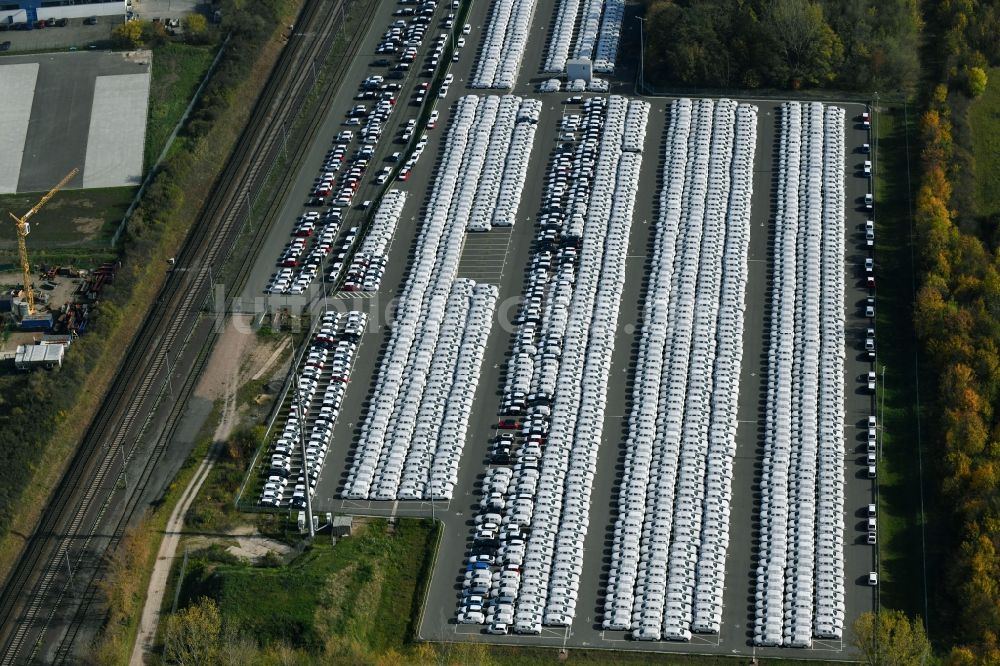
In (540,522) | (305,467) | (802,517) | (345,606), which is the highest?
(802,517)

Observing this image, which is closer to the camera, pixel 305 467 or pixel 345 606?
pixel 345 606

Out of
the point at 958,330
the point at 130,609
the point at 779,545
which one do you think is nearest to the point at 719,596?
the point at 779,545

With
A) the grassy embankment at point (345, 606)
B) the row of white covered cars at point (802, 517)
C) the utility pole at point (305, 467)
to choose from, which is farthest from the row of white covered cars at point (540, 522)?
the row of white covered cars at point (802, 517)

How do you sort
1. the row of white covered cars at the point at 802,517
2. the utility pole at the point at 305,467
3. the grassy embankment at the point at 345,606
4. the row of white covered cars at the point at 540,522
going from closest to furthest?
1. the grassy embankment at the point at 345,606
2. the row of white covered cars at the point at 802,517
3. the row of white covered cars at the point at 540,522
4. the utility pole at the point at 305,467

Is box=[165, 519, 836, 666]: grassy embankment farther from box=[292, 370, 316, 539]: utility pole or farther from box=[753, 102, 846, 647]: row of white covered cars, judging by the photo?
box=[753, 102, 846, 647]: row of white covered cars

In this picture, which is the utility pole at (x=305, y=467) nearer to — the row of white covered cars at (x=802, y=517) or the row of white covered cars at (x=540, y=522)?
the row of white covered cars at (x=540, y=522)

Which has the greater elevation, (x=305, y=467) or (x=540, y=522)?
(x=540, y=522)

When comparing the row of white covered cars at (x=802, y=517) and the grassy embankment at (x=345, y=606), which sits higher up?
the row of white covered cars at (x=802, y=517)

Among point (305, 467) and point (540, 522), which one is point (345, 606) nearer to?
point (305, 467)

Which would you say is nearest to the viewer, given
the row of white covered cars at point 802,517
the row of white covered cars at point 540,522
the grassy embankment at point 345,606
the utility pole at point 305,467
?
the grassy embankment at point 345,606

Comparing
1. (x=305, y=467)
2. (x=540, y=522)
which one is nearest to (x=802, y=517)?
(x=540, y=522)

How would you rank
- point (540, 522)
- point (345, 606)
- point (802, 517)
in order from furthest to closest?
point (540, 522), point (802, 517), point (345, 606)
